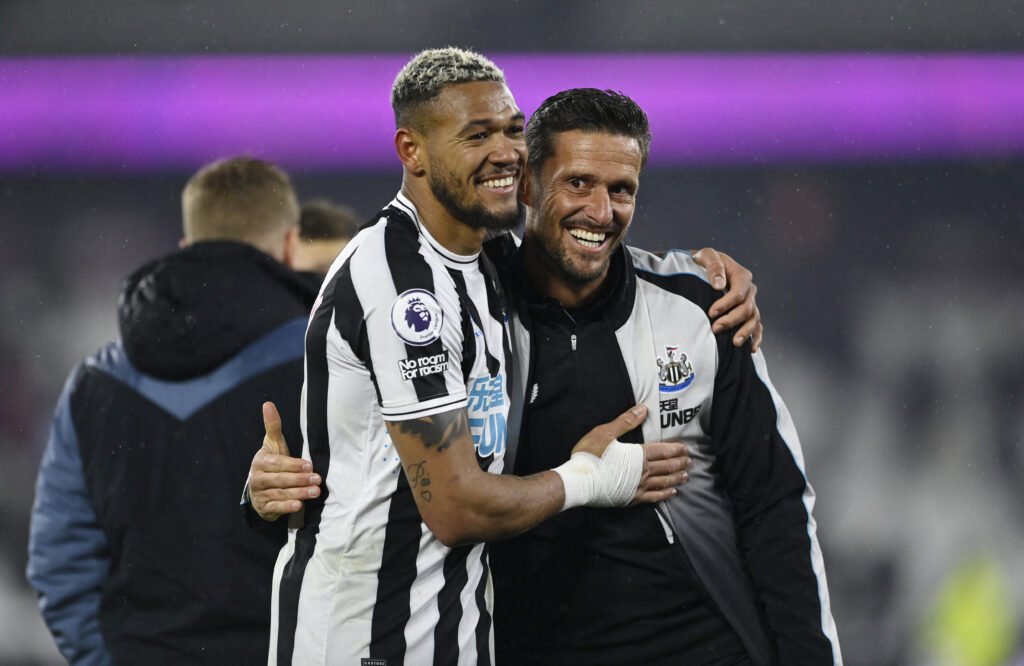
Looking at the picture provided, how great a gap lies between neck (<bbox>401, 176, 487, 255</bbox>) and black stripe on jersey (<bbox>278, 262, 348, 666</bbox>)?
195 mm

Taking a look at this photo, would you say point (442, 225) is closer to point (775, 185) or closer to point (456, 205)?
point (456, 205)

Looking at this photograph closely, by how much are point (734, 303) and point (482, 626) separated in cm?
77

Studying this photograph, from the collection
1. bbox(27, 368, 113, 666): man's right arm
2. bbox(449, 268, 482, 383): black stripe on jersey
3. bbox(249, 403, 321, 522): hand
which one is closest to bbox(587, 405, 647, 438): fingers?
bbox(449, 268, 482, 383): black stripe on jersey

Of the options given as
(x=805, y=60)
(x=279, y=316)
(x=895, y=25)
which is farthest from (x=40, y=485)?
(x=895, y=25)

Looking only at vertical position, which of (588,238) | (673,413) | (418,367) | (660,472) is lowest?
(660,472)

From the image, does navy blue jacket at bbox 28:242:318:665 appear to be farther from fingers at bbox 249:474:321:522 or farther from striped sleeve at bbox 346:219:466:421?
striped sleeve at bbox 346:219:466:421

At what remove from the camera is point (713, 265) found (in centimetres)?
221

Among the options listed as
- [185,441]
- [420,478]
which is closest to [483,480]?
[420,478]

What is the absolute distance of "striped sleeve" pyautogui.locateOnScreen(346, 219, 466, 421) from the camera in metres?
1.72

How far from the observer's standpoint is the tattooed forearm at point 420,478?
1.73m

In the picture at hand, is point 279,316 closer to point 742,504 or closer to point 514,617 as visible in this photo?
point 514,617

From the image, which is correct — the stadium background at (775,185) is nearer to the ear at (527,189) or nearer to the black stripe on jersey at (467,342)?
→ the ear at (527,189)

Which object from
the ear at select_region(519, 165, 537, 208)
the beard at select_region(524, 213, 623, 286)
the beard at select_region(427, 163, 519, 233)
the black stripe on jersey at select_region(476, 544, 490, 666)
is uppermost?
the ear at select_region(519, 165, 537, 208)

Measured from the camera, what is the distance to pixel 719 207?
4793mm
